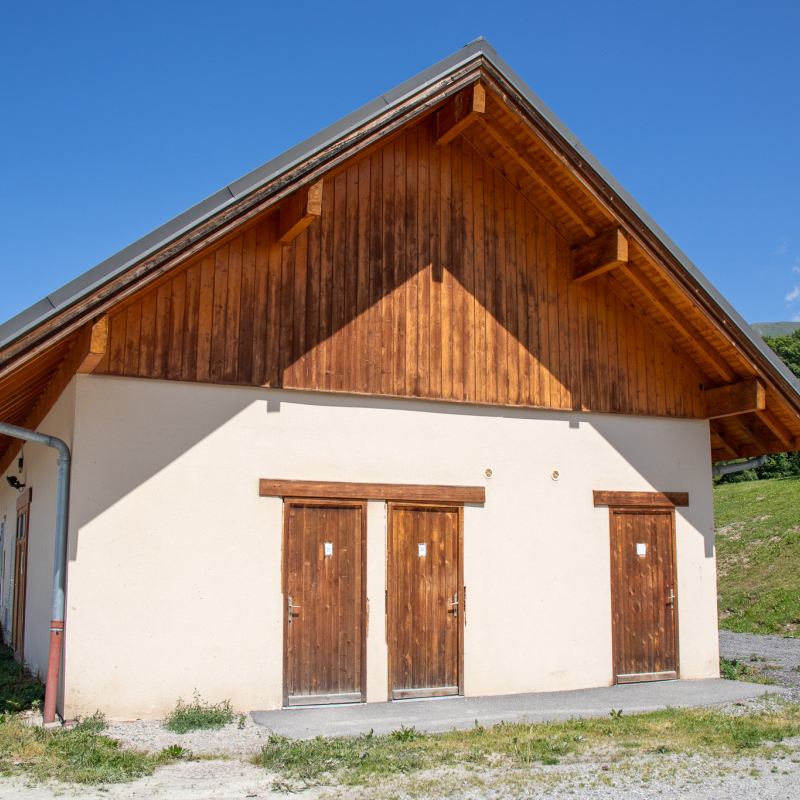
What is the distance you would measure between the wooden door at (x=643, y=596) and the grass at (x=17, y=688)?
6.58m

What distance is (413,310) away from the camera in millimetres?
9312

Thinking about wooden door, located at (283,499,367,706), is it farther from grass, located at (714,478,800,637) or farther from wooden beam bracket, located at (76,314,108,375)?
grass, located at (714,478,800,637)

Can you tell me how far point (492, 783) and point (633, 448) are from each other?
585 cm

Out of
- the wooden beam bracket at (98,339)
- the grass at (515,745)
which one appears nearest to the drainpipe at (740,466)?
the grass at (515,745)

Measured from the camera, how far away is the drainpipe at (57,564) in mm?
7098

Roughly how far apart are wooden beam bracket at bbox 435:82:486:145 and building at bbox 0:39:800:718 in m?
0.04

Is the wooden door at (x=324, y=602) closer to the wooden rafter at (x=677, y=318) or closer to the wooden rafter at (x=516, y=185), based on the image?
the wooden rafter at (x=516, y=185)

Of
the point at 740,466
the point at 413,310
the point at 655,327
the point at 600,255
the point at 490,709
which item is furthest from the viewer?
the point at 740,466

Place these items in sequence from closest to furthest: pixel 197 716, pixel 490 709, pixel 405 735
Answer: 1. pixel 405 735
2. pixel 197 716
3. pixel 490 709

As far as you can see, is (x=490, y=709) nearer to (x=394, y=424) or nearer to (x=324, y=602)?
(x=324, y=602)

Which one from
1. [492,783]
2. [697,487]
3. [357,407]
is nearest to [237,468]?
[357,407]

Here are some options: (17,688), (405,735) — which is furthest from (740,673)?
(17,688)

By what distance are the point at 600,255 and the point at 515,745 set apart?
5.79 m

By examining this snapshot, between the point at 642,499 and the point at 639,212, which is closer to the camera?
the point at 639,212
